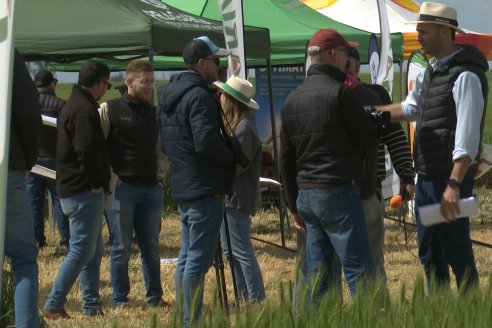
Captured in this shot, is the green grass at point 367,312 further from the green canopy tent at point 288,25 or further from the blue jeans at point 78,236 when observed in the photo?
the green canopy tent at point 288,25

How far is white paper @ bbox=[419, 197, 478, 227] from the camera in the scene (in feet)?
15.6

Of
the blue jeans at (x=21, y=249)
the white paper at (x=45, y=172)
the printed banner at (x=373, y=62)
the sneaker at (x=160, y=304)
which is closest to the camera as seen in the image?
the blue jeans at (x=21, y=249)

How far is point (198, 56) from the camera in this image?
5.74 metres

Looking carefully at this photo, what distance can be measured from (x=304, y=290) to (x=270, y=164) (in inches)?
322

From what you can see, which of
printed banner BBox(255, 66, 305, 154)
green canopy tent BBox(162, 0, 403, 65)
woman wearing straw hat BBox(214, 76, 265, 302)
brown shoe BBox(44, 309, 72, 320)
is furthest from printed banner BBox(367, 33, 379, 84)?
brown shoe BBox(44, 309, 72, 320)

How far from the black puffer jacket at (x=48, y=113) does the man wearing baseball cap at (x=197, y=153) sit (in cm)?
378

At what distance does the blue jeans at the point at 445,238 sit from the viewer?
5.06m

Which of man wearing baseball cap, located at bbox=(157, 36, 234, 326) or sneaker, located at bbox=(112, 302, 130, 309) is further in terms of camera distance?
sneaker, located at bbox=(112, 302, 130, 309)

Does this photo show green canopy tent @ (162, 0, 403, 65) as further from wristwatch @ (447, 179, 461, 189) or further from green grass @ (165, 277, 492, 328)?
green grass @ (165, 277, 492, 328)

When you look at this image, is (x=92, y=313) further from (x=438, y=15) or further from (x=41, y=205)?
(x=41, y=205)

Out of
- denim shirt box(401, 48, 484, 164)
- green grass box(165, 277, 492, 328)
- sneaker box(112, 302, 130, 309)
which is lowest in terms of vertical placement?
sneaker box(112, 302, 130, 309)

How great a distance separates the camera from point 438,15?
16.6 ft

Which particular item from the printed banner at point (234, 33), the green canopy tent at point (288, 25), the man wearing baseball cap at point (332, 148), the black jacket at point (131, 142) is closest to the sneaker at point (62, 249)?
the printed banner at point (234, 33)

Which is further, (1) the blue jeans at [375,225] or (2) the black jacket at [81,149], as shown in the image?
(2) the black jacket at [81,149]
